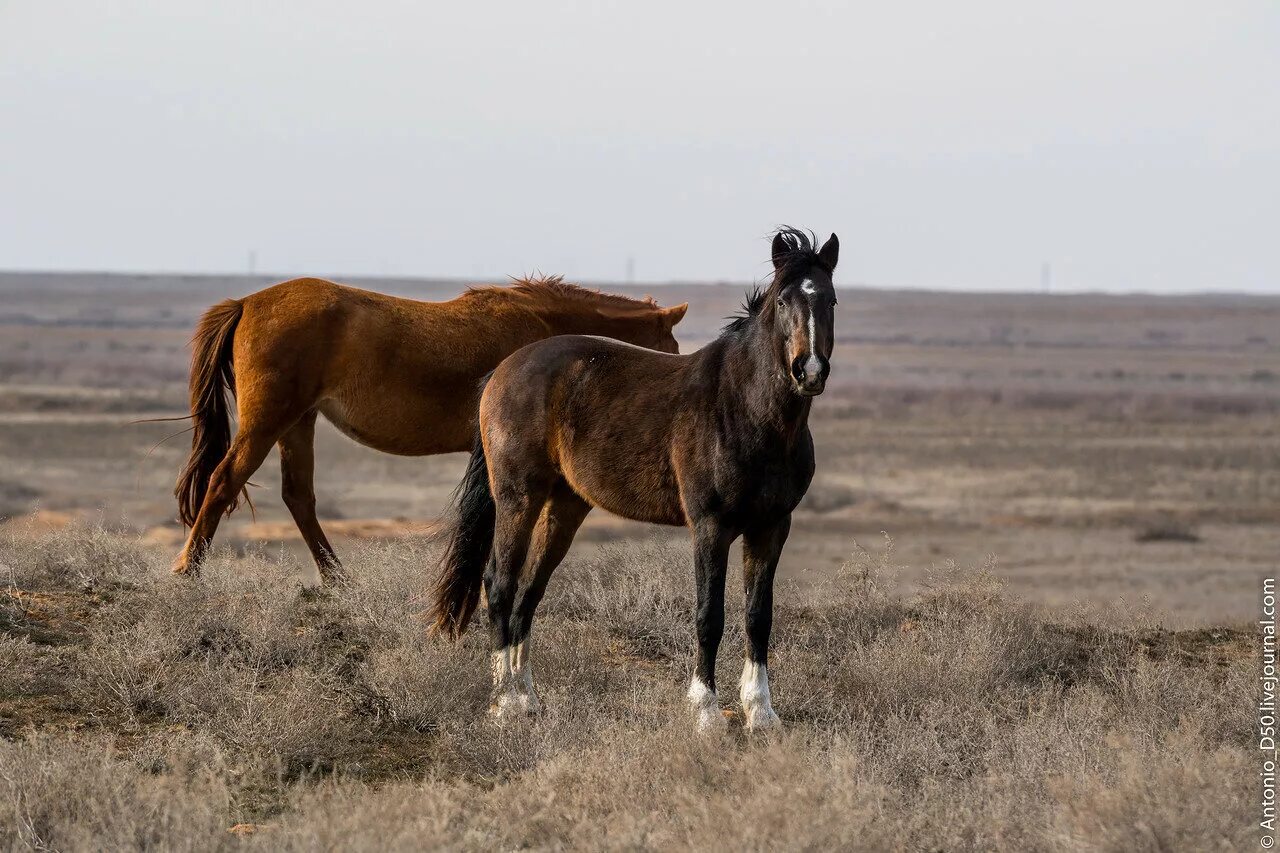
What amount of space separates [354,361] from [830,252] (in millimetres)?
3641

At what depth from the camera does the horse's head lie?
579 cm

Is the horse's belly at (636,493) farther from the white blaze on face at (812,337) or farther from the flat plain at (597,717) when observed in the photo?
the white blaze on face at (812,337)

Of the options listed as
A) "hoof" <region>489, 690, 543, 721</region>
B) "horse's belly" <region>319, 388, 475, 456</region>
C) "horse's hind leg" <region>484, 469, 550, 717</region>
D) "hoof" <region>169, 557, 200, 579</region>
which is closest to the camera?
"hoof" <region>489, 690, 543, 721</region>

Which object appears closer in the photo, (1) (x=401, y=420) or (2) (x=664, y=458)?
(2) (x=664, y=458)

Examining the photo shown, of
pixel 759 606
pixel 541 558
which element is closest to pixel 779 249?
pixel 759 606

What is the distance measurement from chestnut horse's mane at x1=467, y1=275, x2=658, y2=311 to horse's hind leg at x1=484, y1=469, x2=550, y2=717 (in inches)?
99.9

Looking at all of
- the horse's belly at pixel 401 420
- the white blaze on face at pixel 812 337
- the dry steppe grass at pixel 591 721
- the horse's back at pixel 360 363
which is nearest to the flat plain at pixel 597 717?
the dry steppe grass at pixel 591 721

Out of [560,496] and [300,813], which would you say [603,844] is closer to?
[300,813]

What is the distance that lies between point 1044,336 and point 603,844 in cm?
9188

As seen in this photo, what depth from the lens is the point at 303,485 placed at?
9539mm

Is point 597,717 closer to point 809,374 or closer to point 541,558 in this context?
point 541,558

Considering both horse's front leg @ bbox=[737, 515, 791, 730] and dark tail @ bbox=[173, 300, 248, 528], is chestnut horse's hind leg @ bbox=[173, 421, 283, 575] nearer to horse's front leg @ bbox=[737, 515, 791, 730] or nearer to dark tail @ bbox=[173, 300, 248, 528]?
dark tail @ bbox=[173, 300, 248, 528]

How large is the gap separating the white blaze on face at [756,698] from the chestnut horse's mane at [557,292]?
3.44m

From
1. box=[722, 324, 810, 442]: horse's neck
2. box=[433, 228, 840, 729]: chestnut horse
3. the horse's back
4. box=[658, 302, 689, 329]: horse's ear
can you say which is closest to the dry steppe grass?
box=[433, 228, 840, 729]: chestnut horse
